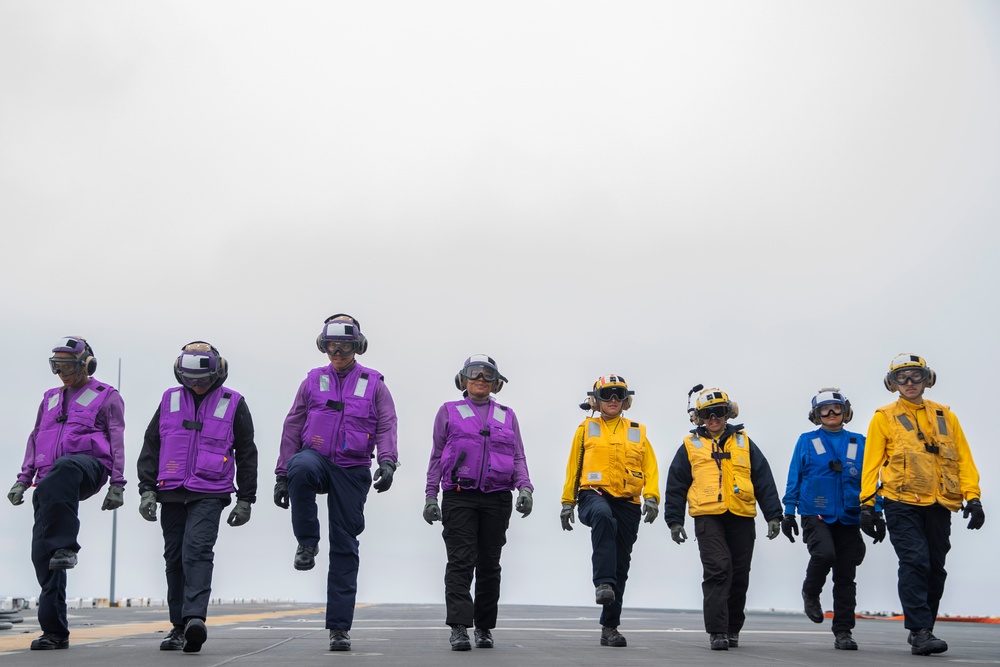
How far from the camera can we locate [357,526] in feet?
31.7

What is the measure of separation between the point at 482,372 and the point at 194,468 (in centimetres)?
268

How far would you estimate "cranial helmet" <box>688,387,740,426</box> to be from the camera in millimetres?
11453

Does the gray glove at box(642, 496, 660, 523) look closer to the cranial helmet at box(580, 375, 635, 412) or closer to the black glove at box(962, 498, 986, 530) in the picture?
the cranial helmet at box(580, 375, 635, 412)

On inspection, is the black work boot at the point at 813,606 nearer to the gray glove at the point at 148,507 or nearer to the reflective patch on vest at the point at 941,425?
the reflective patch on vest at the point at 941,425

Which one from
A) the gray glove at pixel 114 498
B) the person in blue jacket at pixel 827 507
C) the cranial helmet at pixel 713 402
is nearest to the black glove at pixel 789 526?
the person in blue jacket at pixel 827 507

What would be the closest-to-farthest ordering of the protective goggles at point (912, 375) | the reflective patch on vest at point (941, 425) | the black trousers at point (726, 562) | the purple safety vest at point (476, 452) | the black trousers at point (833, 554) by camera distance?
the purple safety vest at point (476, 452) → the black trousers at point (726, 562) → the reflective patch on vest at point (941, 425) → the protective goggles at point (912, 375) → the black trousers at point (833, 554)

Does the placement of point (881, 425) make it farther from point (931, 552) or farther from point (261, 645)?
point (261, 645)

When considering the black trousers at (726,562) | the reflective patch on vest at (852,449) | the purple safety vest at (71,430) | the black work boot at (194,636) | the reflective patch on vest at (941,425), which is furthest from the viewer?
the reflective patch on vest at (852,449)

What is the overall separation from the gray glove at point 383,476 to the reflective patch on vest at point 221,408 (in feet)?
4.40

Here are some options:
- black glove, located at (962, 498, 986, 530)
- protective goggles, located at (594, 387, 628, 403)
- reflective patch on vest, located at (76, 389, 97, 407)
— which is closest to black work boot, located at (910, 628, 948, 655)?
black glove, located at (962, 498, 986, 530)

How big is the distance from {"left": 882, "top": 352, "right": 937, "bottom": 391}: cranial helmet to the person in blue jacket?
1063mm

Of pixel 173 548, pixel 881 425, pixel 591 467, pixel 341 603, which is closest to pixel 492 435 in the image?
pixel 591 467

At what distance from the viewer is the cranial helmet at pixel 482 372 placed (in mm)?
10486

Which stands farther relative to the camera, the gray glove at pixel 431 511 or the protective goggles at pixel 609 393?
the protective goggles at pixel 609 393
